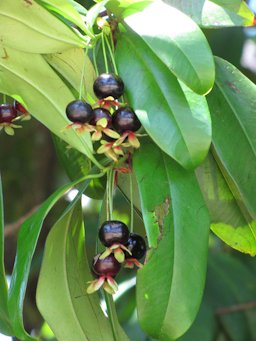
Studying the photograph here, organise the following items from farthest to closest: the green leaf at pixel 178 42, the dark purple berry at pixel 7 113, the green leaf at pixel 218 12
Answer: the dark purple berry at pixel 7 113
the green leaf at pixel 218 12
the green leaf at pixel 178 42

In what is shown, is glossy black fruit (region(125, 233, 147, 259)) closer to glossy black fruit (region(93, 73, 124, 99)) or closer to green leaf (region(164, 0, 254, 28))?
glossy black fruit (region(93, 73, 124, 99))

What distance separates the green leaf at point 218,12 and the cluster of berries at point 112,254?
292mm

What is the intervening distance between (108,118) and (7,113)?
0.25 m

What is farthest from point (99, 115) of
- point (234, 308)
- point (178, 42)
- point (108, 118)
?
point (234, 308)

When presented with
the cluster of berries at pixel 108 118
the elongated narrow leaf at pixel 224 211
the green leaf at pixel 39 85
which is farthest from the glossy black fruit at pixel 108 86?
the elongated narrow leaf at pixel 224 211

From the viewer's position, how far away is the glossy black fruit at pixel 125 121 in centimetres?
107

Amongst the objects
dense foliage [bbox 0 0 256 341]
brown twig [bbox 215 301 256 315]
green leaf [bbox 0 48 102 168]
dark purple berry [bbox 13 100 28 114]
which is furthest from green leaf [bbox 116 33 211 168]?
A: brown twig [bbox 215 301 256 315]

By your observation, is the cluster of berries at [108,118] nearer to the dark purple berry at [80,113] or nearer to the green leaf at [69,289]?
the dark purple berry at [80,113]

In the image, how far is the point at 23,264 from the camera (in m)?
1.11

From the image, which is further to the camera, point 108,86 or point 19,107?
point 19,107

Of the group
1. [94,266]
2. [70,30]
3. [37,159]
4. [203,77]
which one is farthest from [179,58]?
[37,159]

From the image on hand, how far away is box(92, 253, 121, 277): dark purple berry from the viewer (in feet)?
3.62

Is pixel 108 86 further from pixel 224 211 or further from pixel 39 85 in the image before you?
pixel 224 211

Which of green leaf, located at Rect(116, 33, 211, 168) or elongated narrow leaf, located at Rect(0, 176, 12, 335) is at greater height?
green leaf, located at Rect(116, 33, 211, 168)
